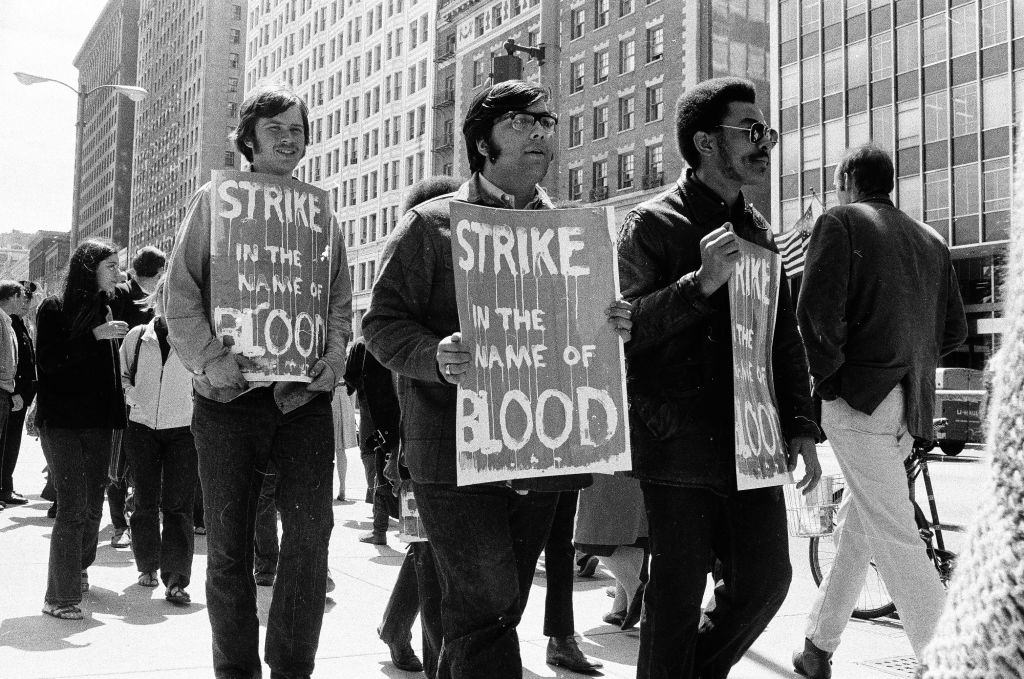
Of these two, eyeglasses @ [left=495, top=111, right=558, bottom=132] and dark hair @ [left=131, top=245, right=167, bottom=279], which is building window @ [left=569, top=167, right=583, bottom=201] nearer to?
dark hair @ [left=131, top=245, right=167, bottom=279]

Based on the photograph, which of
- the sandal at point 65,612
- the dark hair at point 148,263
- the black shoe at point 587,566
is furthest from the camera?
the dark hair at point 148,263

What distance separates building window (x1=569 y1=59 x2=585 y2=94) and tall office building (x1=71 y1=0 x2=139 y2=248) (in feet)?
295

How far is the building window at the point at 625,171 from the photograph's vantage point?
144ft

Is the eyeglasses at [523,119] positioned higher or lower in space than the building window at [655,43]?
lower

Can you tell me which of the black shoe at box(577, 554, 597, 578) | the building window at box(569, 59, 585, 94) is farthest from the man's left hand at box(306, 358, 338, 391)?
the building window at box(569, 59, 585, 94)

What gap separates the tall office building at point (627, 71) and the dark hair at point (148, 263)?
3318 cm

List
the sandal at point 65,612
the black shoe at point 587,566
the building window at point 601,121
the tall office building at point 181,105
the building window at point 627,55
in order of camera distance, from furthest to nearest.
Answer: the tall office building at point 181,105 < the building window at point 601,121 < the building window at point 627,55 < the black shoe at point 587,566 < the sandal at point 65,612

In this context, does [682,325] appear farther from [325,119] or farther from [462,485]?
[325,119]

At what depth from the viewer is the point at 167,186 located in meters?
110

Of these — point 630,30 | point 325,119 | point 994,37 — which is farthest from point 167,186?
point 994,37

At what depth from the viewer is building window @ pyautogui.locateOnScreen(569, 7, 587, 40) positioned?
4822 centimetres

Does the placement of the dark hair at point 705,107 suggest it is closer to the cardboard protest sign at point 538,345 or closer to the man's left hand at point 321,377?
the cardboard protest sign at point 538,345

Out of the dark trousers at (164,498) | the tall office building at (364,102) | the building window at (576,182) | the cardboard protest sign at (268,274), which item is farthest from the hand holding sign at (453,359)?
the tall office building at (364,102)

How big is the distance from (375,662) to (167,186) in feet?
373
